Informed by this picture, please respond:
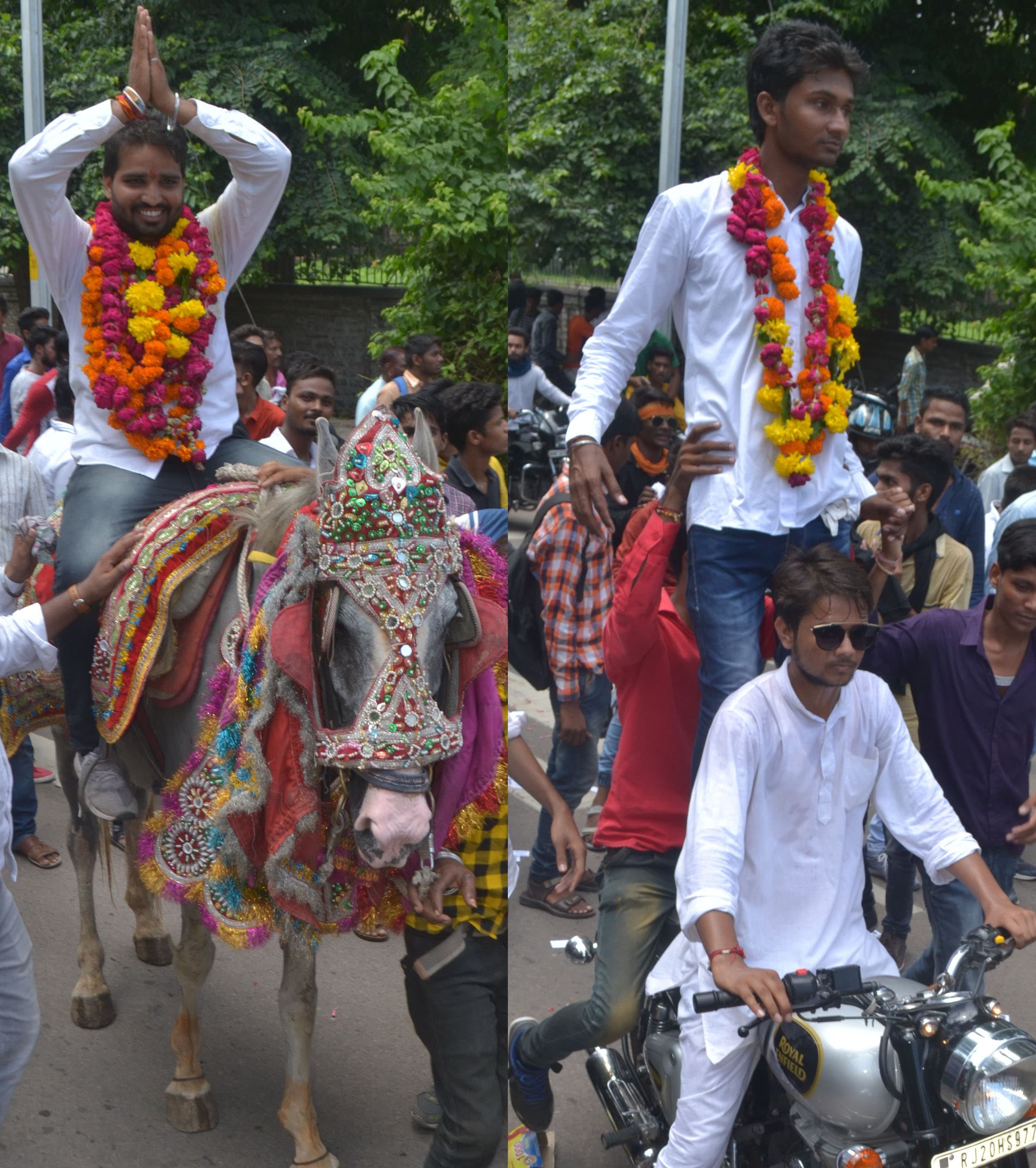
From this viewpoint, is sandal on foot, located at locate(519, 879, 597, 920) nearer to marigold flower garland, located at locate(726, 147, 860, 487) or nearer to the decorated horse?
the decorated horse

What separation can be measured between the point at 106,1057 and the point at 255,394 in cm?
196

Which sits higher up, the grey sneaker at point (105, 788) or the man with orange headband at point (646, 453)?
the man with orange headband at point (646, 453)

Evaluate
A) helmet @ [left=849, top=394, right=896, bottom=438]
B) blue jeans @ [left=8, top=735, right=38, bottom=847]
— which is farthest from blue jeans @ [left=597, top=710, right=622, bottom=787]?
blue jeans @ [left=8, top=735, right=38, bottom=847]

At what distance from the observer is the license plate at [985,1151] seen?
1.87m

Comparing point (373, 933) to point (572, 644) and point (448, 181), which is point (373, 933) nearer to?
point (572, 644)

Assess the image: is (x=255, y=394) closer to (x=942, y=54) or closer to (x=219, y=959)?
(x=219, y=959)

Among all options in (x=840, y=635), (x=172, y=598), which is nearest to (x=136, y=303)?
(x=172, y=598)

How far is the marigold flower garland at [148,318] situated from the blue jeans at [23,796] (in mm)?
1811

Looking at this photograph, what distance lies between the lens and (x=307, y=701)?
2.14 m

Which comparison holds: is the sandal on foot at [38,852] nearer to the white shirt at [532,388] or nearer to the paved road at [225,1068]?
the paved road at [225,1068]

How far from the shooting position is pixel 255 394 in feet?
12.5

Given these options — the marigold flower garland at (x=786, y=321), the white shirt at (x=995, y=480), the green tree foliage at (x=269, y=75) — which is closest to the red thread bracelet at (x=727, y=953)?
the marigold flower garland at (x=786, y=321)

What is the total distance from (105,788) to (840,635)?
5.87 feet

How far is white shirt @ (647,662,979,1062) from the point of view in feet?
7.84
